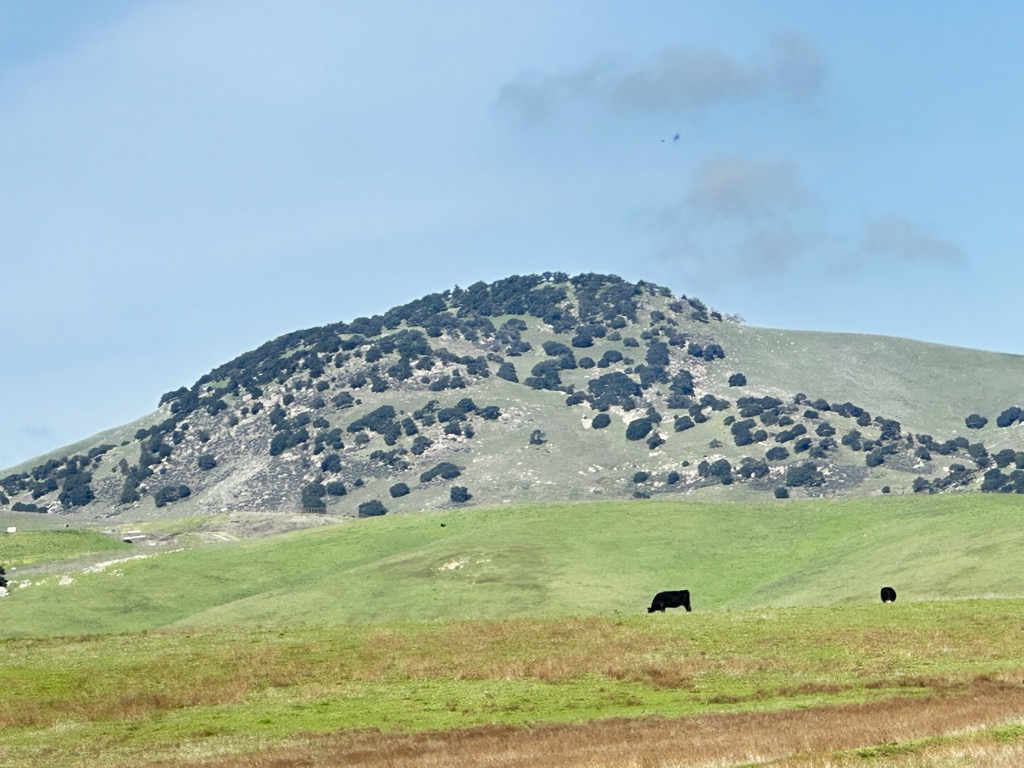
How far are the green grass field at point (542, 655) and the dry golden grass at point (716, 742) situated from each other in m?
0.19

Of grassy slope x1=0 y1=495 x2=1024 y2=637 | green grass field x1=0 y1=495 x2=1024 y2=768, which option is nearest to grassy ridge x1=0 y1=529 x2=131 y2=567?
grassy slope x1=0 y1=495 x2=1024 y2=637

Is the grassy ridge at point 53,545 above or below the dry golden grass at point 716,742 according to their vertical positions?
above

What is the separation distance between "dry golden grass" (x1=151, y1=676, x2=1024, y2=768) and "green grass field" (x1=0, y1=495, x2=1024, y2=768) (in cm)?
19

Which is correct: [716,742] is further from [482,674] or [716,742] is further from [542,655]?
[542,655]

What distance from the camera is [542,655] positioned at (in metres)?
64.1

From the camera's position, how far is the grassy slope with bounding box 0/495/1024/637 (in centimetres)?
10788

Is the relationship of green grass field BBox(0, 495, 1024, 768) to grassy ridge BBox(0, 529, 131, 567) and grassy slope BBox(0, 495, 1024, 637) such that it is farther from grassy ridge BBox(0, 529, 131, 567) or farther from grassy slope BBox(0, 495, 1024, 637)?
grassy ridge BBox(0, 529, 131, 567)

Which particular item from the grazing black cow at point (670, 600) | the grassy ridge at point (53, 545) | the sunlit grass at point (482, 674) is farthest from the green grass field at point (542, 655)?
the grassy ridge at point (53, 545)

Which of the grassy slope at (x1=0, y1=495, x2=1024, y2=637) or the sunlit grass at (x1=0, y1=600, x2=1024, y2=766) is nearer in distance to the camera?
the sunlit grass at (x1=0, y1=600, x2=1024, y2=766)

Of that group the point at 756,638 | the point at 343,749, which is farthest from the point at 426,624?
the point at 343,749

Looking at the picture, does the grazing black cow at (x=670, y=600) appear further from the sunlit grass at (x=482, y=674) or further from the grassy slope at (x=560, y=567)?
the sunlit grass at (x=482, y=674)

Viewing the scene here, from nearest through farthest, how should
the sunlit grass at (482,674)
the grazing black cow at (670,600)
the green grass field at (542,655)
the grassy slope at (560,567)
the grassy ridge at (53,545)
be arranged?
the green grass field at (542,655) < the sunlit grass at (482,674) < the grazing black cow at (670,600) < the grassy slope at (560,567) < the grassy ridge at (53,545)

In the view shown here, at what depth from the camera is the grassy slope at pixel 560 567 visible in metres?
108

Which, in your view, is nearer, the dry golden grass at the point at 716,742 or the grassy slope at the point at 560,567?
the dry golden grass at the point at 716,742
